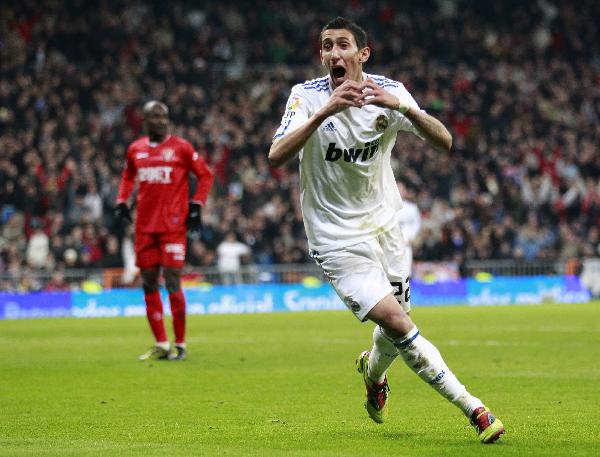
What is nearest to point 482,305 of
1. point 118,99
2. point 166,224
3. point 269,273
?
point 269,273

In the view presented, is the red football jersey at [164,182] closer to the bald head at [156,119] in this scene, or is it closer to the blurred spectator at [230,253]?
the bald head at [156,119]

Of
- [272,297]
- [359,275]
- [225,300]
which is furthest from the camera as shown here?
[272,297]

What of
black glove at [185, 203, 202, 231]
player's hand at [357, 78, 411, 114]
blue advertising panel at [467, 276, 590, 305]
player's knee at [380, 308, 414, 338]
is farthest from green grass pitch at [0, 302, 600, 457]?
blue advertising panel at [467, 276, 590, 305]

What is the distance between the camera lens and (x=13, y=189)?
25.7 m

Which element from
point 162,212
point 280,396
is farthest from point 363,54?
point 162,212

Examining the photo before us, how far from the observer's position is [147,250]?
13.3 meters

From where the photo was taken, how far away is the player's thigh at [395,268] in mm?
7301

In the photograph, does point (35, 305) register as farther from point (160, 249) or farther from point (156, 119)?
point (156, 119)

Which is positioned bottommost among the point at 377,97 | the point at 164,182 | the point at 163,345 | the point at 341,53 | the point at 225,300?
the point at 225,300

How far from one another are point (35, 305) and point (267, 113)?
32.1 ft

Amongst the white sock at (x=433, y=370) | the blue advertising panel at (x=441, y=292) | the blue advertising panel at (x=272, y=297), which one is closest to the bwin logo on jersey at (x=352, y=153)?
the white sock at (x=433, y=370)

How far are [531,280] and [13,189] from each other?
11543 millimetres

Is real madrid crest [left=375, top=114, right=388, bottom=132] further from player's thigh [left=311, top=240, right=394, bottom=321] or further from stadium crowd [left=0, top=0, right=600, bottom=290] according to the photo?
stadium crowd [left=0, top=0, right=600, bottom=290]

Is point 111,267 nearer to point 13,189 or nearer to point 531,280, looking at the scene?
point 13,189
